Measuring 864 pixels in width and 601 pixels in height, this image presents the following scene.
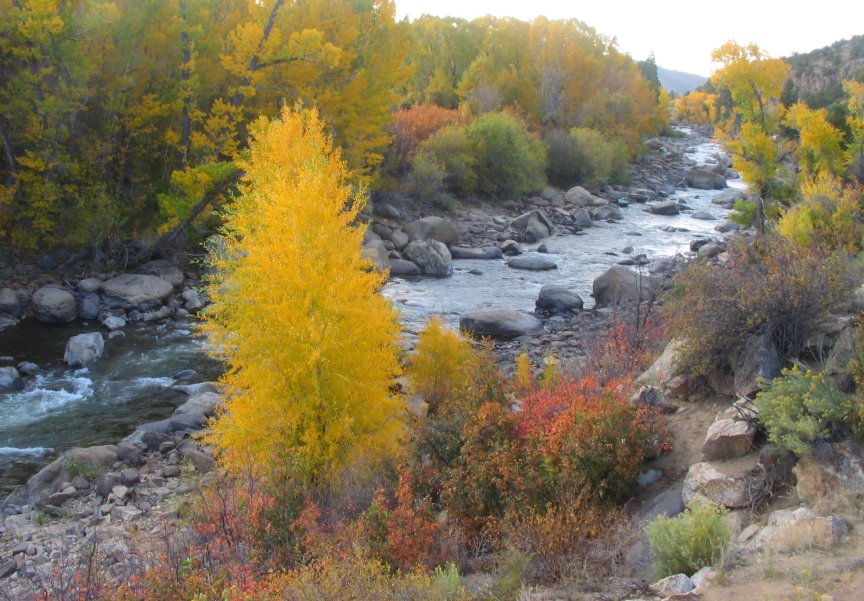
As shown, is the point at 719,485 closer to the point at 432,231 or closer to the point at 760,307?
the point at 760,307

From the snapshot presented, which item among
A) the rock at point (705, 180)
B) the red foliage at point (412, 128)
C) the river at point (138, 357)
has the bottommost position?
the river at point (138, 357)

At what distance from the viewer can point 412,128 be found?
36438mm

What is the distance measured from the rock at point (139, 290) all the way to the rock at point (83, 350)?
3.27 m

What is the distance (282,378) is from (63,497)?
164 inches

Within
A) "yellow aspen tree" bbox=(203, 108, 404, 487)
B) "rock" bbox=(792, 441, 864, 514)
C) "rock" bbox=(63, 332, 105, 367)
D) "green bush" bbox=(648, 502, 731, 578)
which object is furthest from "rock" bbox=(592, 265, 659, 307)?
"green bush" bbox=(648, 502, 731, 578)

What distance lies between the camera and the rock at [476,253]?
27.5 meters

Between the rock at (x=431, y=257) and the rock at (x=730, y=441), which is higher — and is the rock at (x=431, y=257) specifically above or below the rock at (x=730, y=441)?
below

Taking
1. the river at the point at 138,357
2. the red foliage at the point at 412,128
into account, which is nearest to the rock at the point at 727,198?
the river at the point at 138,357

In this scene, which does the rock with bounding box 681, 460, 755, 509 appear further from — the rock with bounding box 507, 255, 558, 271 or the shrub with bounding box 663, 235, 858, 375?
the rock with bounding box 507, 255, 558, 271

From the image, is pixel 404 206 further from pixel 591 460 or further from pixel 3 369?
pixel 591 460

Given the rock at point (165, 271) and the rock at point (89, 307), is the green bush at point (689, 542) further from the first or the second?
the rock at point (165, 271)

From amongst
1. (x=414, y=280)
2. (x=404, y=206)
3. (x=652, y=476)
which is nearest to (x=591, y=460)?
(x=652, y=476)

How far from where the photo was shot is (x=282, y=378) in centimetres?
951

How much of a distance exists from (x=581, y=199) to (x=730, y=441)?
30691 millimetres
